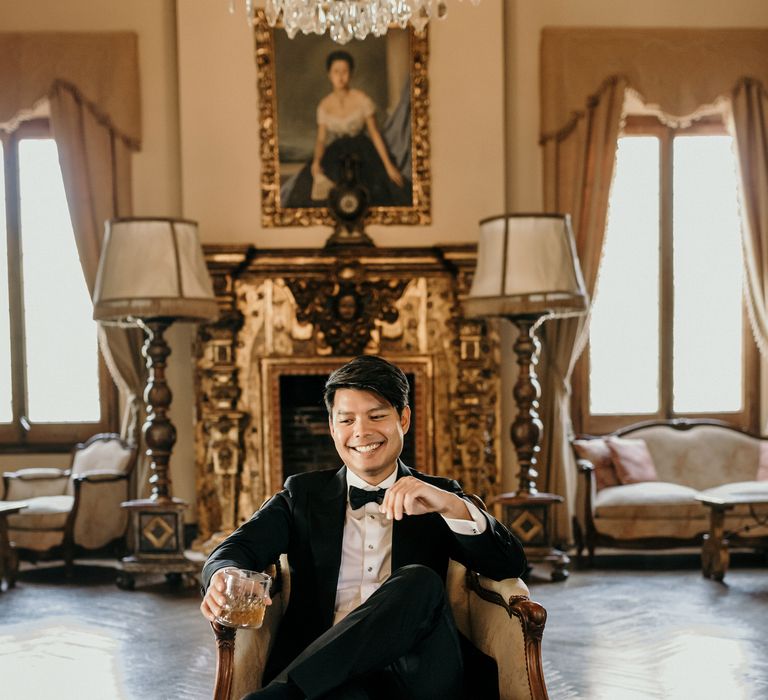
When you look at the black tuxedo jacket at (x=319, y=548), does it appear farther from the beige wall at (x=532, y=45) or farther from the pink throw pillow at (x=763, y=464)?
the pink throw pillow at (x=763, y=464)

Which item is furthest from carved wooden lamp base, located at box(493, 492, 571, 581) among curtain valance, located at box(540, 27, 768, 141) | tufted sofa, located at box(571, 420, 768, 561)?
curtain valance, located at box(540, 27, 768, 141)

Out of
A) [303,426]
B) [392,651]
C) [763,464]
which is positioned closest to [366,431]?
[392,651]

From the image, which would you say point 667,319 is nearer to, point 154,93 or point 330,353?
point 330,353

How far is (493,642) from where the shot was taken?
237 centimetres

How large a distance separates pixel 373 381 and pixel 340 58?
466 centimetres

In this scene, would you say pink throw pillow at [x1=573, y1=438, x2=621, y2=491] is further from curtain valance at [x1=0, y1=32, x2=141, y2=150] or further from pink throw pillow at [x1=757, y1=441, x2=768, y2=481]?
curtain valance at [x1=0, y1=32, x2=141, y2=150]

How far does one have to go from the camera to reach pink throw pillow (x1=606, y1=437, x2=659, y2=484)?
6.19 m

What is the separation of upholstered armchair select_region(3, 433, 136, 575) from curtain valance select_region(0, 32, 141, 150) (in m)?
2.34

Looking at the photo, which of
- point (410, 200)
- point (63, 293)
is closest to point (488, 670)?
point (410, 200)

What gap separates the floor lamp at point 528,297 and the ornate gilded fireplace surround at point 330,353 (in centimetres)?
75

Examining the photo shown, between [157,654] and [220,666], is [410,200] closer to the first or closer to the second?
[157,654]

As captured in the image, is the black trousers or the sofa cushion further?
the sofa cushion

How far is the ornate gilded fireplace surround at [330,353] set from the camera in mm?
6230

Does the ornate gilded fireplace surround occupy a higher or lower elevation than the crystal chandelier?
lower
